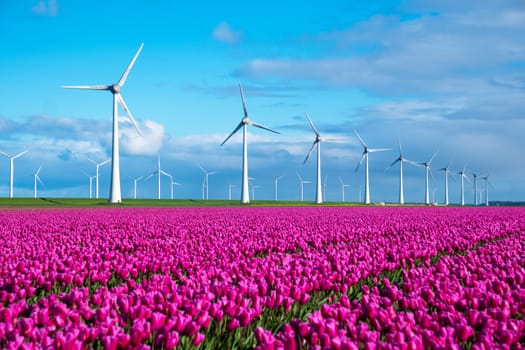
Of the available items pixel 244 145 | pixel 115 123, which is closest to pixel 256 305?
pixel 115 123

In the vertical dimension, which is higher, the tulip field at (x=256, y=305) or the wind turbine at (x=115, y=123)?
the wind turbine at (x=115, y=123)

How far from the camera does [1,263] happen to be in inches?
450

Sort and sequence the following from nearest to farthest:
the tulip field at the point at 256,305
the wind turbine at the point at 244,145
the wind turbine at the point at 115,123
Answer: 1. the tulip field at the point at 256,305
2. the wind turbine at the point at 115,123
3. the wind turbine at the point at 244,145

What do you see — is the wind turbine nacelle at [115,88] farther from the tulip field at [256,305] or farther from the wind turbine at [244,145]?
the tulip field at [256,305]

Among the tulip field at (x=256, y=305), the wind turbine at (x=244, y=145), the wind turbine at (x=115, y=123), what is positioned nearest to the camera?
the tulip field at (x=256, y=305)

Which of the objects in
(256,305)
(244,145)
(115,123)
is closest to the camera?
(256,305)

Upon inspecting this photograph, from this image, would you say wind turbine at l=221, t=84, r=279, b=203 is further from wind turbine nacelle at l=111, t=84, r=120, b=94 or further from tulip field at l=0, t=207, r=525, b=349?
tulip field at l=0, t=207, r=525, b=349

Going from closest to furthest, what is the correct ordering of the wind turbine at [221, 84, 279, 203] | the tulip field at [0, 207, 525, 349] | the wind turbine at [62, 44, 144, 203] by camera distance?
the tulip field at [0, 207, 525, 349] → the wind turbine at [62, 44, 144, 203] → the wind turbine at [221, 84, 279, 203]

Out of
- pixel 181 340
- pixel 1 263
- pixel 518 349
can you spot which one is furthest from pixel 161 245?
pixel 518 349

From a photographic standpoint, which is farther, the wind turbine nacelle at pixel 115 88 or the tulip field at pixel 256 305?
the wind turbine nacelle at pixel 115 88

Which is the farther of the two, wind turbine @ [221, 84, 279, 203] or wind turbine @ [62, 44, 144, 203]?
wind turbine @ [221, 84, 279, 203]

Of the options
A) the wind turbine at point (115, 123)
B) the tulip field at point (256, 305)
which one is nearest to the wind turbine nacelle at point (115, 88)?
the wind turbine at point (115, 123)

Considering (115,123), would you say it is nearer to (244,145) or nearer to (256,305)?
(244,145)

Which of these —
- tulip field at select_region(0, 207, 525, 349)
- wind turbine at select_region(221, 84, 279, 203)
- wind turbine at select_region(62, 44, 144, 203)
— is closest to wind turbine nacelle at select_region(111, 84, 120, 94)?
wind turbine at select_region(62, 44, 144, 203)
